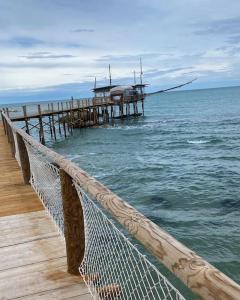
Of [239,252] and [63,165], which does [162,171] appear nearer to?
[239,252]

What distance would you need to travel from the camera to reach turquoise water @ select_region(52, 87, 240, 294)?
36.0 feet

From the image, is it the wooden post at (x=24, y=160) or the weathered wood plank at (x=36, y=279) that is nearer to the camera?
the weathered wood plank at (x=36, y=279)

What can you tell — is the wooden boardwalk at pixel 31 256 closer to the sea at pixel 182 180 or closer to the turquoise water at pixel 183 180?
the sea at pixel 182 180

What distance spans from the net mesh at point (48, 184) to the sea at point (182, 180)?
3548mm

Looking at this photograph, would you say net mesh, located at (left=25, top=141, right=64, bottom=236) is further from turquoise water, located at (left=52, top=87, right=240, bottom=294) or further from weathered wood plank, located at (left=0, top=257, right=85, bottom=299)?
turquoise water, located at (left=52, top=87, right=240, bottom=294)

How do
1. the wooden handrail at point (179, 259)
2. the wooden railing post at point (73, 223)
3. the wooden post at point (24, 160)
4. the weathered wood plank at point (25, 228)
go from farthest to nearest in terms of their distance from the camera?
1. the wooden post at point (24, 160)
2. the weathered wood plank at point (25, 228)
3. the wooden railing post at point (73, 223)
4. the wooden handrail at point (179, 259)

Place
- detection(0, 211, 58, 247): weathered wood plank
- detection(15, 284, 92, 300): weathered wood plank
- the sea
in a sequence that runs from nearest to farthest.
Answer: detection(15, 284, 92, 300): weathered wood plank → detection(0, 211, 58, 247): weathered wood plank → the sea

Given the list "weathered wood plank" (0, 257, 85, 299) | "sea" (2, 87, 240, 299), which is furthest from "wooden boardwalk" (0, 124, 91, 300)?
"sea" (2, 87, 240, 299)

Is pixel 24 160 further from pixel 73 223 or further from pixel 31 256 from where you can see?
pixel 73 223

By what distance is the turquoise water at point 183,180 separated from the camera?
36.0 feet

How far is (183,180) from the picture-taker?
1859cm

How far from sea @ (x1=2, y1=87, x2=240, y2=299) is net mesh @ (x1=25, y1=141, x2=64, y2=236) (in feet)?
11.6

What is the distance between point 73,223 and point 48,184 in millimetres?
2508

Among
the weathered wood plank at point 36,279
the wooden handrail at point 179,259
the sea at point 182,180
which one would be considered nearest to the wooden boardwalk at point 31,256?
the weathered wood plank at point 36,279
